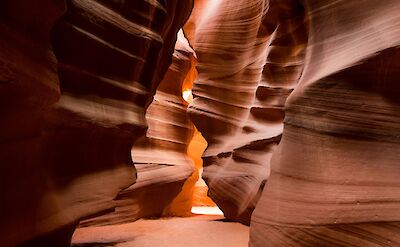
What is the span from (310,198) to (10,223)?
1.90 meters

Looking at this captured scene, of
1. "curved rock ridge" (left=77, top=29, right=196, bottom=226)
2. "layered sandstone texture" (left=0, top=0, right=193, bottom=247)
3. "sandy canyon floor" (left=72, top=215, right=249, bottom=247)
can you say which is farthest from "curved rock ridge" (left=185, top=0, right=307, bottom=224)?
"layered sandstone texture" (left=0, top=0, right=193, bottom=247)

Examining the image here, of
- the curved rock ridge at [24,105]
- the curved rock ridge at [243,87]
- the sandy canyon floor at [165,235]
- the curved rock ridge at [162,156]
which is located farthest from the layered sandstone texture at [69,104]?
the curved rock ridge at [162,156]

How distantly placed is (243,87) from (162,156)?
2.14 meters

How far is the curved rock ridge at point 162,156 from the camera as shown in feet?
22.0

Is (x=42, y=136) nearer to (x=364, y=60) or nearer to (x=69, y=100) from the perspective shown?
(x=69, y=100)

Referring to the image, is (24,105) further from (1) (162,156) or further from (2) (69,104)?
(1) (162,156)

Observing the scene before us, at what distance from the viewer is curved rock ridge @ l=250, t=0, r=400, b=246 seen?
92.0 inches

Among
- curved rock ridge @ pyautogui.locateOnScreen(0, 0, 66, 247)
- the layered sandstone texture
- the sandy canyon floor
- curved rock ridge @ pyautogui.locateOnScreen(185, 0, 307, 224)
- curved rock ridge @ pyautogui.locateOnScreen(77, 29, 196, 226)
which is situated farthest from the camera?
curved rock ridge @ pyautogui.locateOnScreen(77, 29, 196, 226)

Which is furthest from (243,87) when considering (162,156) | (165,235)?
(165,235)

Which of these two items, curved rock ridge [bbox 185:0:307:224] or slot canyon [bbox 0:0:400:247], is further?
curved rock ridge [bbox 185:0:307:224]

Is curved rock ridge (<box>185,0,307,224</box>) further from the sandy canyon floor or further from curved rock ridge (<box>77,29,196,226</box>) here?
curved rock ridge (<box>77,29,196,226</box>)

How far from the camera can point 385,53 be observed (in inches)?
96.3

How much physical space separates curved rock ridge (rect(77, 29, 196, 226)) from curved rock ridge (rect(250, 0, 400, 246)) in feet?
13.1

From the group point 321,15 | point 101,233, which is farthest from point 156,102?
point 321,15
